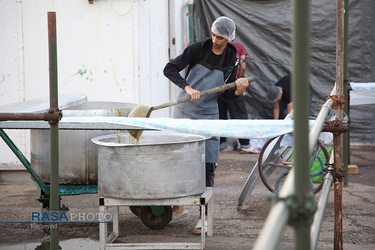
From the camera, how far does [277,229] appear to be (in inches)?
48.5

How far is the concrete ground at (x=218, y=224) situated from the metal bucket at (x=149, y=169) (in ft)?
2.12

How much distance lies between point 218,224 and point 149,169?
1.49 metres

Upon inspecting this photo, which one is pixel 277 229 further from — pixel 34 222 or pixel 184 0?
pixel 184 0

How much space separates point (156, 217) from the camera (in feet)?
15.7

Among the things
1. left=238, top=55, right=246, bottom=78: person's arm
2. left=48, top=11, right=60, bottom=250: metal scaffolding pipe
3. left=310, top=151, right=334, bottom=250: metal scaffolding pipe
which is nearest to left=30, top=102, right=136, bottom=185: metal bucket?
left=48, top=11, right=60, bottom=250: metal scaffolding pipe

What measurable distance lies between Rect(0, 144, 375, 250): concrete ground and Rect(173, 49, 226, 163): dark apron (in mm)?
668

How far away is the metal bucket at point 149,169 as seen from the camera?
3703 millimetres

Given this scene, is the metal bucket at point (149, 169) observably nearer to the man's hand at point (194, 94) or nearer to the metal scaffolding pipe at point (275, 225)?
the man's hand at point (194, 94)

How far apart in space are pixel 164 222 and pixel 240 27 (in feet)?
19.9

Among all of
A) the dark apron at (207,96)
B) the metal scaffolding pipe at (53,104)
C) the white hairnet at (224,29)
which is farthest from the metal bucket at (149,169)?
the white hairnet at (224,29)

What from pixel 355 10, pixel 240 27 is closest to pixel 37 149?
pixel 240 27

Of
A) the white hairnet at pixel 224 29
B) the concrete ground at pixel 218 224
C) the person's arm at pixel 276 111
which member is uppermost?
the white hairnet at pixel 224 29

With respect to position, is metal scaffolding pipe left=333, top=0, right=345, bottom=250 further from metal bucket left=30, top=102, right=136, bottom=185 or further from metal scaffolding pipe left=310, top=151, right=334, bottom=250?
metal bucket left=30, top=102, right=136, bottom=185

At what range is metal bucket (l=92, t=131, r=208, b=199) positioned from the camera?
3.70m
